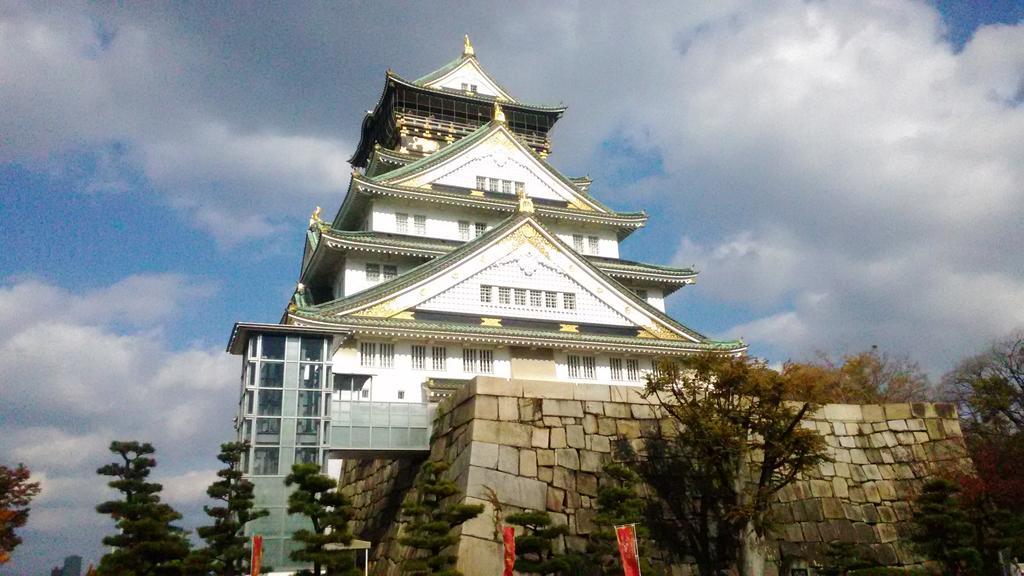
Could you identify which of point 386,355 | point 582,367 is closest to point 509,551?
point 386,355

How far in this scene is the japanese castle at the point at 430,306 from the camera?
18828 mm

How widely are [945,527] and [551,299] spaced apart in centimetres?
1506

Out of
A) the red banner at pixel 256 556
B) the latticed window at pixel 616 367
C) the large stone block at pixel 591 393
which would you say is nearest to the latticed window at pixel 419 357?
the latticed window at pixel 616 367

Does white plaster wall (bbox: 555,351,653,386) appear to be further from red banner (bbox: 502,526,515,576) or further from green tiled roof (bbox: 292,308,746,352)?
red banner (bbox: 502,526,515,576)

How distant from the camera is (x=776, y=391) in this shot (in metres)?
15.7

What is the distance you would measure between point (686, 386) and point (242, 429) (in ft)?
35.7

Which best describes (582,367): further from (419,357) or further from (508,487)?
(508,487)

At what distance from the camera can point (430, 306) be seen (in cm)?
2653

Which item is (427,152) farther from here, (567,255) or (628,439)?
(628,439)

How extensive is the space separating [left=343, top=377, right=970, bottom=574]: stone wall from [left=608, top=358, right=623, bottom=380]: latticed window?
8.69m

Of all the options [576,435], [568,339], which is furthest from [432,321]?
[576,435]

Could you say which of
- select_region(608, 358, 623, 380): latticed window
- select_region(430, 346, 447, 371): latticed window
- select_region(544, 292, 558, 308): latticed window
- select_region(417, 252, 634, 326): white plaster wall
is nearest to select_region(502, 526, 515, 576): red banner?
select_region(430, 346, 447, 371): latticed window

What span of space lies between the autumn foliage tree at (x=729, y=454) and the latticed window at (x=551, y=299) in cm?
1123

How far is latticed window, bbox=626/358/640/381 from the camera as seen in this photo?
28.0 meters
